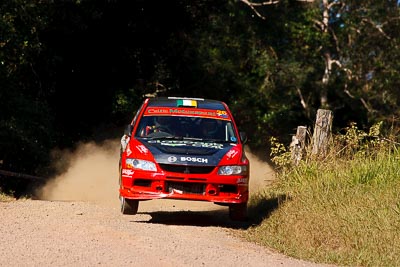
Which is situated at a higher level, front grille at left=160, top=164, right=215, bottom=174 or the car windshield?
the car windshield

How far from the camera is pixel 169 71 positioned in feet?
97.5

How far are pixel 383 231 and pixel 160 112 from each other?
176 inches

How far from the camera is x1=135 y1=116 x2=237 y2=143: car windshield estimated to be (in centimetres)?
1416

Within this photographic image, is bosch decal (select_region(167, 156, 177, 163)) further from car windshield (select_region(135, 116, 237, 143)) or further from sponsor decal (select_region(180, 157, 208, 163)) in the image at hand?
car windshield (select_region(135, 116, 237, 143))

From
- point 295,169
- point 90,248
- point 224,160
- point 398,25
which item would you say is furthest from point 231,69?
point 90,248

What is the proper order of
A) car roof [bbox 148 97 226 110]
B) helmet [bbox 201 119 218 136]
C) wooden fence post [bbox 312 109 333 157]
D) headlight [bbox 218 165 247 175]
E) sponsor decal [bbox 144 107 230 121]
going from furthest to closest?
wooden fence post [bbox 312 109 333 157], car roof [bbox 148 97 226 110], sponsor decal [bbox 144 107 230 121], helmet [bbox 201 119 218 136], headlight [bbox 218 165 247 175]

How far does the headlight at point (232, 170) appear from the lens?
13.1 m

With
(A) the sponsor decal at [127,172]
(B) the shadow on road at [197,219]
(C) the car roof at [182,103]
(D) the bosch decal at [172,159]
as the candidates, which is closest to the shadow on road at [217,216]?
(B) the shadow on road at [197,219]

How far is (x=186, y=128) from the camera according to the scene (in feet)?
47.1

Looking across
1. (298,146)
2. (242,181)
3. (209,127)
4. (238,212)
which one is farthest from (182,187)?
(298,146)

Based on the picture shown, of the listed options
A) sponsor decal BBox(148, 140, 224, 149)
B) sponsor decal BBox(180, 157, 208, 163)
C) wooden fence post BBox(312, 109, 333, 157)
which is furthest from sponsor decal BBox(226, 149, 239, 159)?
wooden fence post BBox(312, 109, 333, 157)

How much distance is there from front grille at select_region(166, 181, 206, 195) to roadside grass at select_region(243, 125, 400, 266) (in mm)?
870

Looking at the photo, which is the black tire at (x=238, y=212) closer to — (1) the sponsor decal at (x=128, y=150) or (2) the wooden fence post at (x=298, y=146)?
(1) the sponsor decal at (x=128, y=150)

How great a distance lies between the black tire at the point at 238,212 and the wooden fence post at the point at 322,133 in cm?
260
